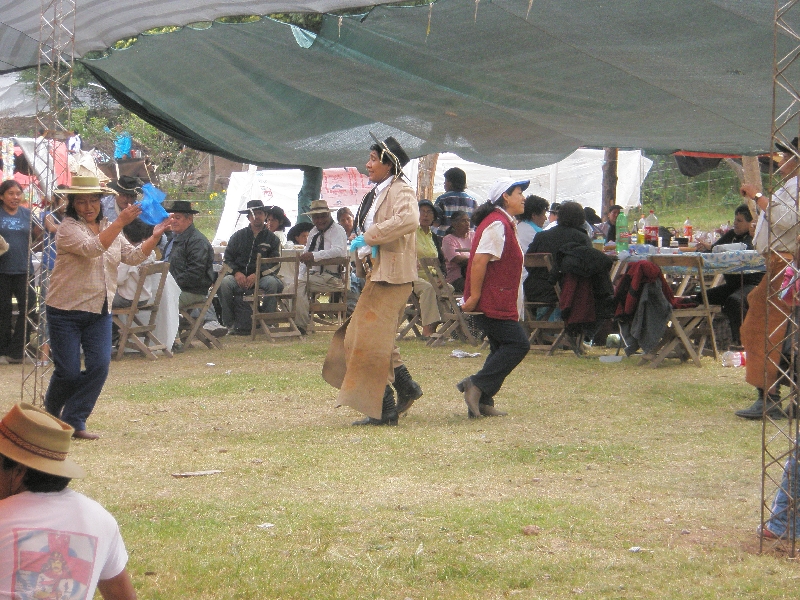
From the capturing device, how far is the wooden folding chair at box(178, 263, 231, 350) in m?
11.7

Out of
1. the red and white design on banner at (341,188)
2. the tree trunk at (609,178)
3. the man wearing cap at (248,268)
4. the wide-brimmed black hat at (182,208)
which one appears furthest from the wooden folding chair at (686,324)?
the red and white design on banner at (341,188)

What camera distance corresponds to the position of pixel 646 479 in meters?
5.57

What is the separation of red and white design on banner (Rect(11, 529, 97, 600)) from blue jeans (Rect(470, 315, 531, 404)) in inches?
196

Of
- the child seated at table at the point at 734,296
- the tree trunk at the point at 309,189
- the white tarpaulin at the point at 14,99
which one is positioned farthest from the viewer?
the tree trunk at the point at 309,189

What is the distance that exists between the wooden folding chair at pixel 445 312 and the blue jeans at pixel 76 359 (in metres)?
5.67

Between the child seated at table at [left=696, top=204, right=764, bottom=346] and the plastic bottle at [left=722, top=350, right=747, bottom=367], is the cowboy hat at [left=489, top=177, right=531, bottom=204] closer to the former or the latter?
the plastic bottle at [left=722, top=350, right=747, bottom=367]

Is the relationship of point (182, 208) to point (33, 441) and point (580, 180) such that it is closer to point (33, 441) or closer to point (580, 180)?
point (33, 441)

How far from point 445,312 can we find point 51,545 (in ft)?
32.4

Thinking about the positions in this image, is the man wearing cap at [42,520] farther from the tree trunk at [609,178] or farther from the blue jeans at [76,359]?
the tree trunk at [609,178]

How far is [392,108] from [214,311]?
4970mm

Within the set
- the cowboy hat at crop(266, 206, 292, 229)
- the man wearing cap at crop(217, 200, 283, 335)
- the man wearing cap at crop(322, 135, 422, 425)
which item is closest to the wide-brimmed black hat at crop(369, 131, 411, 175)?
the man wearing cap at crop(322, 135, 422, 425)

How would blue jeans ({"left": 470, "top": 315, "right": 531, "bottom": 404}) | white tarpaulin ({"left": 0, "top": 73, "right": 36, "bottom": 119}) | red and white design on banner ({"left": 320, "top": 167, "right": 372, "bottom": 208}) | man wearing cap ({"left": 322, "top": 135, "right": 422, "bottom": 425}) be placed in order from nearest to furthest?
man wearing cap ({"left": 322, "top": 135, "right": 422, "bottom": 425}) → blue jeans ({"left": 470, "top": 315, "right": 531, "bottom": 404}) → white tarpaulin ({"left": 0, "top": 73, "right": 36, "bottom": 119}) → red and white design on banner ({"left": 320, "top": 167, "right": 372, "bottom": 208})

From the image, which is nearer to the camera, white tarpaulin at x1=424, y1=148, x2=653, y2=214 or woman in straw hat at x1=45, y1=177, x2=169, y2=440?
woman in straw hat at x1=45, y1=177, x2=169, y2=440

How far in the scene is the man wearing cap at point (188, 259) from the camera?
38.7 ft
